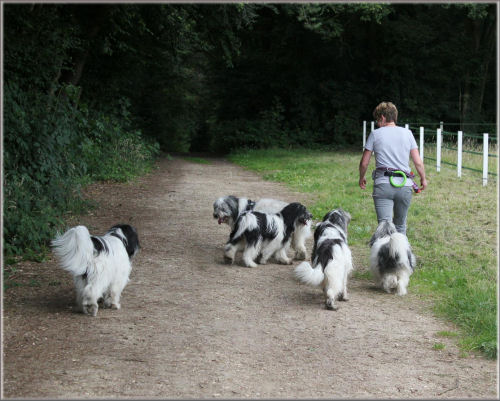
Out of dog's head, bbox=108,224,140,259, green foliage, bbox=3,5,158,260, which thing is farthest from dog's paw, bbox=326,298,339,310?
green foliage, bbox=3,5,158,260

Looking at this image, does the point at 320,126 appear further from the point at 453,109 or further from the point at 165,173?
the point at 165,173

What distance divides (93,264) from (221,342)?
1.53 m

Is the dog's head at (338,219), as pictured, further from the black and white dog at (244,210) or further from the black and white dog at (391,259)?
the black and white dog at (244,210)

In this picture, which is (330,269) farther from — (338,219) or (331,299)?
(338,219)

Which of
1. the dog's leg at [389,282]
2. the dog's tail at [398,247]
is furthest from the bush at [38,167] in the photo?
the dog's tail at [398,247]

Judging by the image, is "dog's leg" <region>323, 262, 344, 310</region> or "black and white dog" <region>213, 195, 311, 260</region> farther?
"black and white dog" <region>213, 195, 311, 260</region>

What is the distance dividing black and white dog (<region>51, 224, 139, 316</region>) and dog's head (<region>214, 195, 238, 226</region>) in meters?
2.41

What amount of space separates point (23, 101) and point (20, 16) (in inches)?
59.6

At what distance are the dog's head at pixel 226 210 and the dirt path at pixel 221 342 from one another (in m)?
0.61

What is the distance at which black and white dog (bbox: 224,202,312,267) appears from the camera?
8.59 m

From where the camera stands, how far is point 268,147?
30.7 metres

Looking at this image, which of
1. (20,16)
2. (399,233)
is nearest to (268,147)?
(20,16)

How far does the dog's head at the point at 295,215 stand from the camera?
8922 mm

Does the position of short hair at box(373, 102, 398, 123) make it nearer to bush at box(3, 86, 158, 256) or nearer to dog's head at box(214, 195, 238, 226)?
dog's head at box(214, 195, 238, 226)
